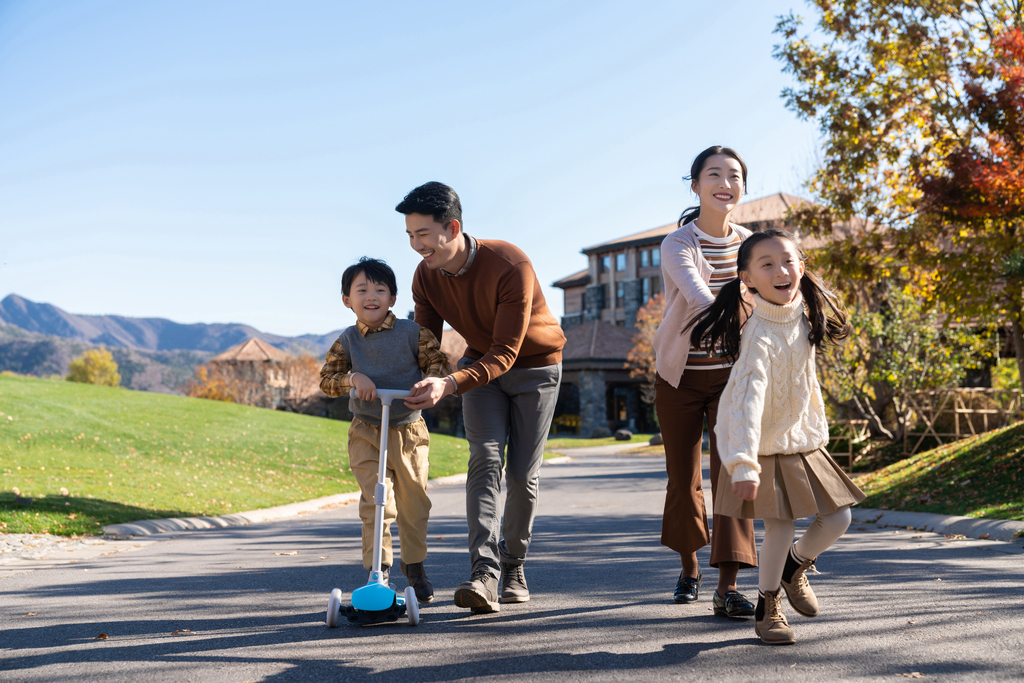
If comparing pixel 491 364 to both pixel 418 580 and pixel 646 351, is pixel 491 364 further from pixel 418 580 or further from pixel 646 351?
pixel 646 351

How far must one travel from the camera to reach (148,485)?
1212 cm

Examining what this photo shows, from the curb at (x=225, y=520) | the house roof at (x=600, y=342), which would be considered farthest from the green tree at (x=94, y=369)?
the curb at (x=225, y=520)

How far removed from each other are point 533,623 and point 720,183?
2230mm

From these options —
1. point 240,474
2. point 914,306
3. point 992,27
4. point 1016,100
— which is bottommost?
point 240,474

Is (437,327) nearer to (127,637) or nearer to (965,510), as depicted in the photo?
(127,637)

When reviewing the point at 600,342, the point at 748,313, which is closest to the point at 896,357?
the point at 748,313

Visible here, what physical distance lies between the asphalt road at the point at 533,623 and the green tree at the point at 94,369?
9052cm

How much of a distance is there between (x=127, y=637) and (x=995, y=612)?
391cm

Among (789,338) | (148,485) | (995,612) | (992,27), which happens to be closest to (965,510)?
(995,612)

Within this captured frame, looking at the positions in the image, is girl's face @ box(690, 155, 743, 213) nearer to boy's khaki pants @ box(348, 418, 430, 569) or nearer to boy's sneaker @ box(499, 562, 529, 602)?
boy's khaki pants @ box(348, 418, 430, 569)

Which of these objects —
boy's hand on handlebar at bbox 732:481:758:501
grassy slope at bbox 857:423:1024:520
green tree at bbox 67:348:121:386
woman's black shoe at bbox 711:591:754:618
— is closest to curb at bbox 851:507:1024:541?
grassy slope at bbox 857:423:1024:520

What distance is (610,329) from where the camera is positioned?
168 ft

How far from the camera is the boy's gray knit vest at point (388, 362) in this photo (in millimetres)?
4215

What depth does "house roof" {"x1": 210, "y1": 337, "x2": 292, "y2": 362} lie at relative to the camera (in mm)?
58956
